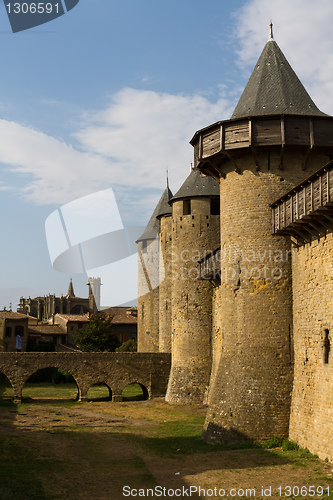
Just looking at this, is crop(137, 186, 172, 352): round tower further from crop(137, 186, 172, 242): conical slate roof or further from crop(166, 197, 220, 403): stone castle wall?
crop(166, 197, 220, 403): stone castle wall

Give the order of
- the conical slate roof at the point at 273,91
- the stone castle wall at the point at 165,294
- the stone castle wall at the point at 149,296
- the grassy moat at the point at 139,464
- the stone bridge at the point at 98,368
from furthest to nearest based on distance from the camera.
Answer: the stone castle wall at the point at 149,296
the stone castle wall at the point at 165,294
the stone bridge at the point at 98,368
the conical slate roof at the point at 273,91
the grassy moat at the point at 139,464

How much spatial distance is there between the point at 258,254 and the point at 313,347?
3637 mm

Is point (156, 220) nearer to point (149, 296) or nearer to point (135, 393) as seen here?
point (149, 296)

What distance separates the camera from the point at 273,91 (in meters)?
18.5

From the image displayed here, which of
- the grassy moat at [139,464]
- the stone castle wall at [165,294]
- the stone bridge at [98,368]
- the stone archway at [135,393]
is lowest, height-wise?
the stone archway at [135,393]

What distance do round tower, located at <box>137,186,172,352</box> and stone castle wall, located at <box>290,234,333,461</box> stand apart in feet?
62.4

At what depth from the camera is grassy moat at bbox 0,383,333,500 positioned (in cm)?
1196

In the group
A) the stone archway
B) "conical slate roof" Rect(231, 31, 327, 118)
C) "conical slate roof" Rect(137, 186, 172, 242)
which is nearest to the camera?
"conical slate roof" Rect(231, 31, 327, 118)

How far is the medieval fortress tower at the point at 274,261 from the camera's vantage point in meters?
14.8

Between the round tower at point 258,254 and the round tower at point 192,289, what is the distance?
8.75 meters

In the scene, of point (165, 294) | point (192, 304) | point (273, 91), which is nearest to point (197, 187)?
point (192, 304)
